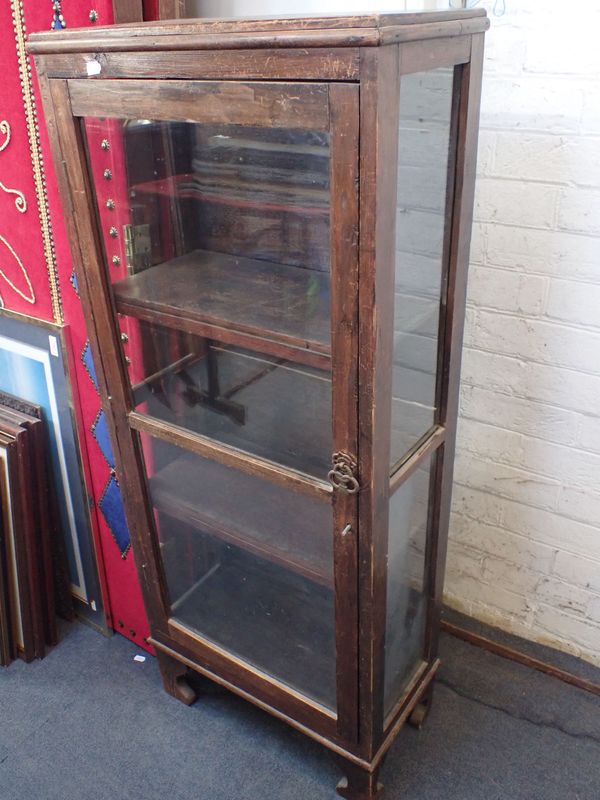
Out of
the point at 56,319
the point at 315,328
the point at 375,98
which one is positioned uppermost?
the point at 375,98

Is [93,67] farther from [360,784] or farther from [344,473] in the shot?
[360,784]

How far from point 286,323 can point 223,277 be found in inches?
7.4

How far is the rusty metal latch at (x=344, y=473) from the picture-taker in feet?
3.30

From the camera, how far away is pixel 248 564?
1.42m

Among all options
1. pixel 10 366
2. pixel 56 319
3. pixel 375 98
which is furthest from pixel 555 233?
pixel 10 366

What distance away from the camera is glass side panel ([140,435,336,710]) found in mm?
1260

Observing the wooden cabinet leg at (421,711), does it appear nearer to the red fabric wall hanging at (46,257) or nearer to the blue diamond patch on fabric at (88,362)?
the red fabric wall hanging at (46,257)

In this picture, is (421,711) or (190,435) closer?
(190,435)

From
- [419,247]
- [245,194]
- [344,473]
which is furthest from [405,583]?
[245,194]

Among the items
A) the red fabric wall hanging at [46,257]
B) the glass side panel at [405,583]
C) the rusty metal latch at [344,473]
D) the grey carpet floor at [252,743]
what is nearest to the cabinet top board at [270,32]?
the red fabric wall hanging at [46,257]

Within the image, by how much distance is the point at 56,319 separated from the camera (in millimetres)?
1488

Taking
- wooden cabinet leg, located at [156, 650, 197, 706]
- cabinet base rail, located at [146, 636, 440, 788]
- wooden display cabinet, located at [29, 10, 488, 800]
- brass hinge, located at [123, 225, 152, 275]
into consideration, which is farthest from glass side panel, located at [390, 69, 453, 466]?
wooden cabinet leg, located at [156, 650, 197, 706]

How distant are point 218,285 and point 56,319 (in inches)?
18.9

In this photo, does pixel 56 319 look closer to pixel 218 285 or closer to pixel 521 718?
pixel 218 285
